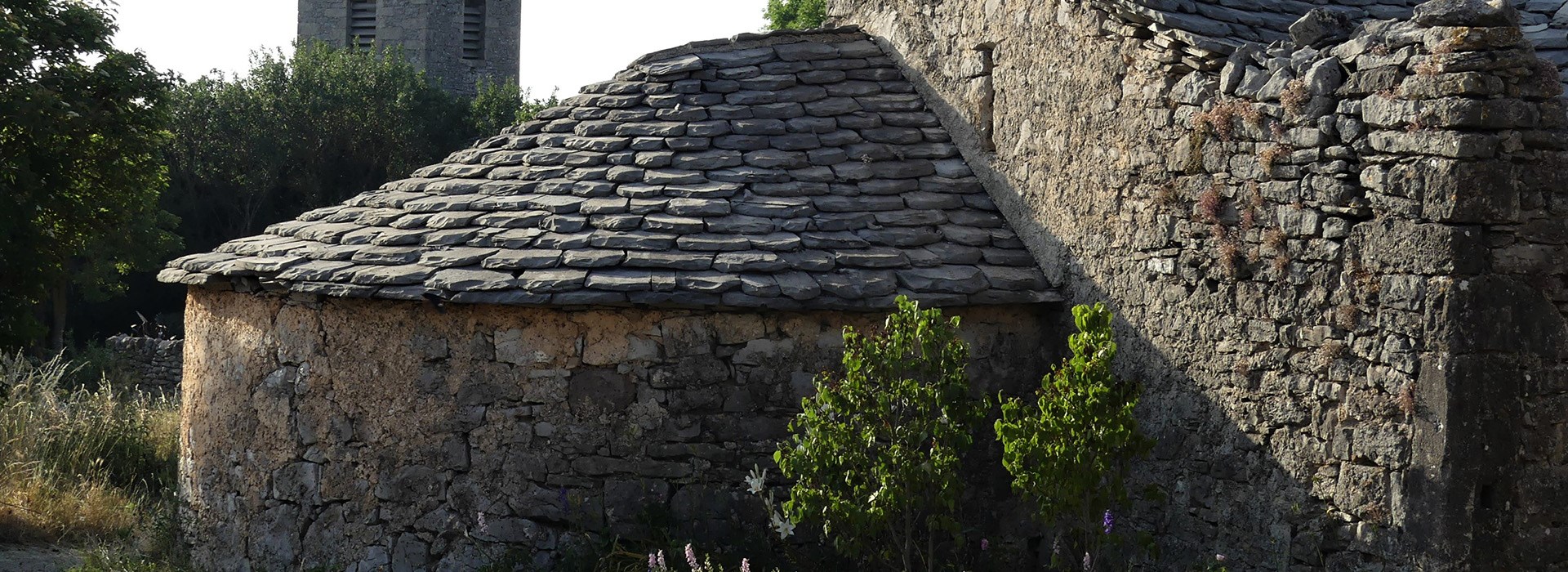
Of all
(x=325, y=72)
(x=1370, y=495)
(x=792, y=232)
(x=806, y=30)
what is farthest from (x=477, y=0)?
(x=1370, y=495)

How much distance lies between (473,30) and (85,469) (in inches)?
714

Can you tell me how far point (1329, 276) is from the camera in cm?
475

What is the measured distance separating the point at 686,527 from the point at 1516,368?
3.49 meters

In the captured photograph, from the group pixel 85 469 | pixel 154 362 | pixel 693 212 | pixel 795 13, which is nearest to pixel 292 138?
pixel 154 362

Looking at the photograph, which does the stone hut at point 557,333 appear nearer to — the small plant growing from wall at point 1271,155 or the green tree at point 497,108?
the small plant growing from wall at point 1271,155

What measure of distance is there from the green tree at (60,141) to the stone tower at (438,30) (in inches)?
594

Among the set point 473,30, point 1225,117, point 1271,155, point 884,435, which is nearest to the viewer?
point 1271,155

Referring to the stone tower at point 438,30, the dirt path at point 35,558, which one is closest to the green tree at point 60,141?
the dirt path at point 35,558

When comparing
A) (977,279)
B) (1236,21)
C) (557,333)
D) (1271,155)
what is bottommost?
(557,333)

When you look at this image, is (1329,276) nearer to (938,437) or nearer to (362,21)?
(938,437)

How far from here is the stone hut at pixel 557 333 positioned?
19.9 ft

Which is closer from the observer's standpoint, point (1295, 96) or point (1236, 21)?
point (1295, 96)

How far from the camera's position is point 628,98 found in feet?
24.1

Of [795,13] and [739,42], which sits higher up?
[795,13]
